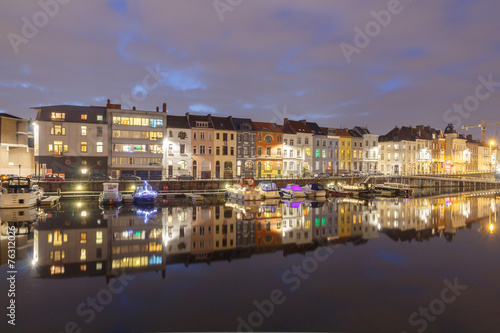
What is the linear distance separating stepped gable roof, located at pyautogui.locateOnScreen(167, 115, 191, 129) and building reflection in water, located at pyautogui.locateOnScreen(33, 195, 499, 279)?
97.7 ft

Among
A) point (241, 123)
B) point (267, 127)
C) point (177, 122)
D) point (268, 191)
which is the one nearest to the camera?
point (268, 191)

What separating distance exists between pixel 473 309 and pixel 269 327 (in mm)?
7243

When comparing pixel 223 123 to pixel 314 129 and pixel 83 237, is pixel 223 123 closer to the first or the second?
pixel 314 129

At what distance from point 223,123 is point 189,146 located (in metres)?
9.67

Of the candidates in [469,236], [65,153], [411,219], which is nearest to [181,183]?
[65,153]

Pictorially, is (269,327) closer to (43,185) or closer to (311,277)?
(311,277)

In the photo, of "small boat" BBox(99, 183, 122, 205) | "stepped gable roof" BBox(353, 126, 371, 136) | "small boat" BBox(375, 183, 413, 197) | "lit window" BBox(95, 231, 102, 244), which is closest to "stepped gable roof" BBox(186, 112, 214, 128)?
"small boat" BBox(99, 183, 122, 205)

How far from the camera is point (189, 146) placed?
63.2 metres

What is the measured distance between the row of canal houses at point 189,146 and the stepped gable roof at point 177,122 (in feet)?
0.63

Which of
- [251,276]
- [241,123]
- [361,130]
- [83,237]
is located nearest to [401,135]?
[361,130]

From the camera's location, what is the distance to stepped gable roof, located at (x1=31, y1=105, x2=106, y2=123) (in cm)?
5553

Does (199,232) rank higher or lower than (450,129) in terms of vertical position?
lower

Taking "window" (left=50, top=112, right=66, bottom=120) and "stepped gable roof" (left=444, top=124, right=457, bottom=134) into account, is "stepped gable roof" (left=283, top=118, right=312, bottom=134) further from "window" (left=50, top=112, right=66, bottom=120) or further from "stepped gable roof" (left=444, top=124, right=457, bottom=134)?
"stepped gable roof" (left=444, top=124, right=457, bottom=134)

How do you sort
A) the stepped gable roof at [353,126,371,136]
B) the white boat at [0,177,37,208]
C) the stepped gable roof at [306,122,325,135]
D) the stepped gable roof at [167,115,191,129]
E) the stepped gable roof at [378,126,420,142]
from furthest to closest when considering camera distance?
the stepped gable roof at [378,126,420,142] < the stepped gable roof at [353,126,371,136] < the stepped gable roof at [306,122,325,135] < the stepped gable roof at [167,115,191,129] < the white boat at [0,177,37,208]
